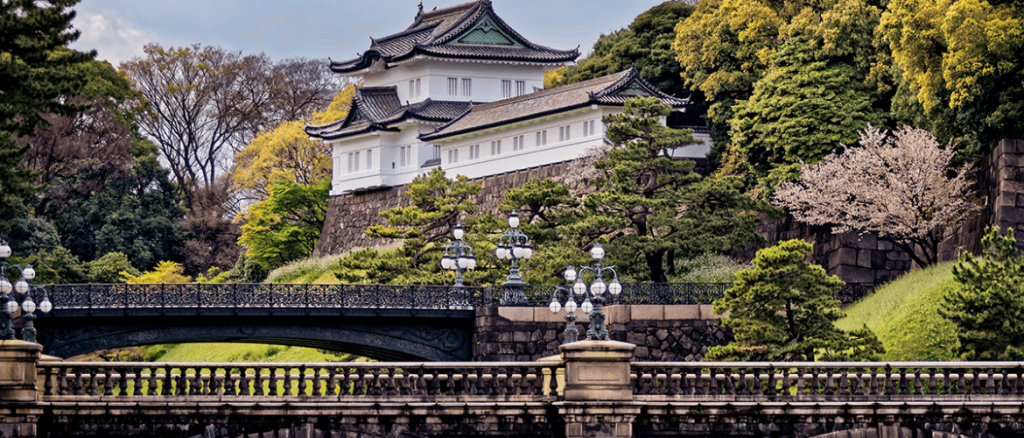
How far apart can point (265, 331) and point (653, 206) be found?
14.2m

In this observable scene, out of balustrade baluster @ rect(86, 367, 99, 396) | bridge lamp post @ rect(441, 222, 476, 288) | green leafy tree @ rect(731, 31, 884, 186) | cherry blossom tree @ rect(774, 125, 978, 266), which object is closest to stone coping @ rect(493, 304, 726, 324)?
bridge lamp post @ rect(441, 222, 476, 288)

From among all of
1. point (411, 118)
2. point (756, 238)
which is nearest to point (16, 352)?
point (756, 238)

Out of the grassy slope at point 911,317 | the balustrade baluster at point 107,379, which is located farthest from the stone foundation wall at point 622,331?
the balustrade baluster at point 107,379

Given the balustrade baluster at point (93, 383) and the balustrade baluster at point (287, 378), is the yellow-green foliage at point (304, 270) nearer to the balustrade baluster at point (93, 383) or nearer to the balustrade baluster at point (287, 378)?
the balustrade baluster at point (287, 378)

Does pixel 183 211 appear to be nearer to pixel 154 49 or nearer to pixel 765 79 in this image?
pixel 154 49

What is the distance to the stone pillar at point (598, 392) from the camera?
33531 mm

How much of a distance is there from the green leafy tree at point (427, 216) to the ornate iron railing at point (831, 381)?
91.8 ft

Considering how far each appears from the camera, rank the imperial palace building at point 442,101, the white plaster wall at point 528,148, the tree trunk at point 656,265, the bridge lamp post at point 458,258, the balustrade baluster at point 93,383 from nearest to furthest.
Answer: the balustrade baluster at point 93,383
the bridge lamp post at point 458,258
the tree trunk at point 656,265
the white plaster wall at point 528,148
the imperial palace building at point 442,101

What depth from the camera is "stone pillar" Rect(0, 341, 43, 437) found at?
109 ft

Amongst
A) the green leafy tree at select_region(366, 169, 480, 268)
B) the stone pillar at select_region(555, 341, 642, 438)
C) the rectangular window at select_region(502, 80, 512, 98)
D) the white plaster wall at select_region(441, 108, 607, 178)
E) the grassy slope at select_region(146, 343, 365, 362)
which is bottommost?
the grassy slope at select_region(146, 343, 365, 362)

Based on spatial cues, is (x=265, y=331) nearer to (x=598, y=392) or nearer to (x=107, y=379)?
(x=107, y=379)

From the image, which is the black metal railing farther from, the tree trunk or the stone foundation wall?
the tree trunk

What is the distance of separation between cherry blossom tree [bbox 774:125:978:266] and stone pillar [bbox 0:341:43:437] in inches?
1188

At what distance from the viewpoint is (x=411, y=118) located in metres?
82.3
